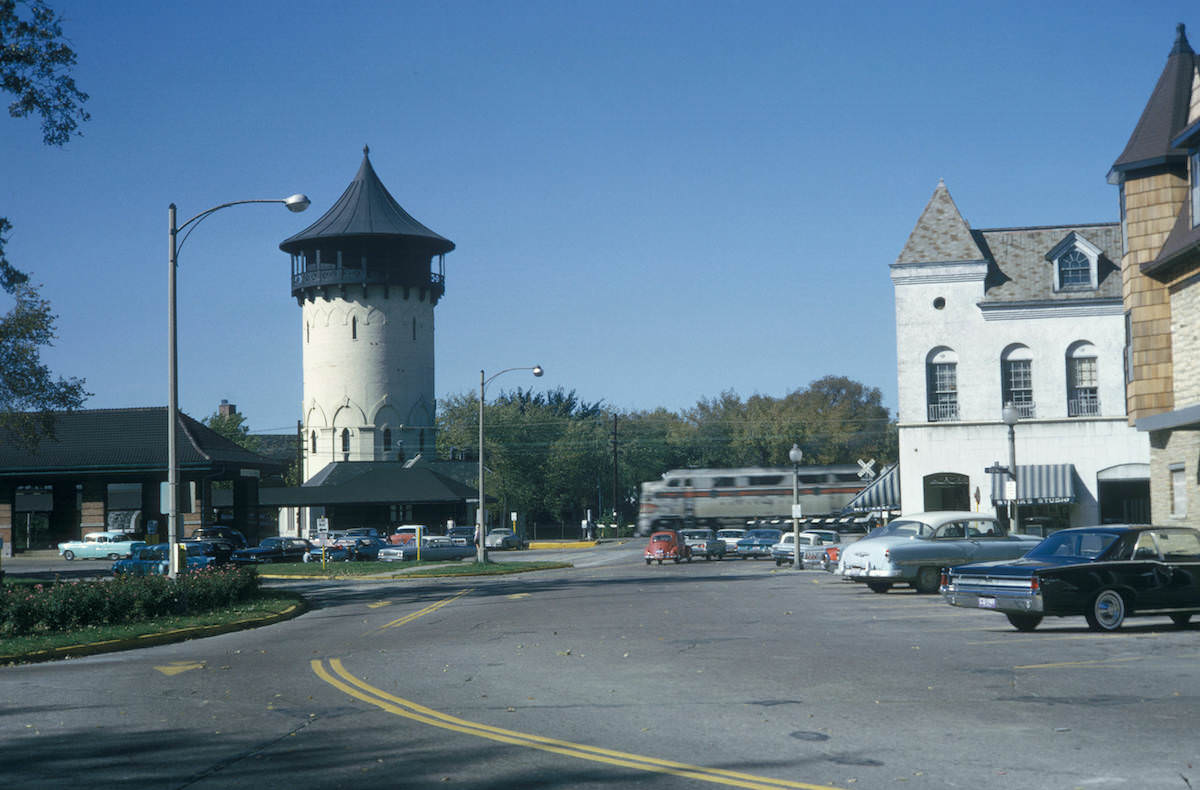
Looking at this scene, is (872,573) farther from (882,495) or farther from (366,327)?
(366,327)

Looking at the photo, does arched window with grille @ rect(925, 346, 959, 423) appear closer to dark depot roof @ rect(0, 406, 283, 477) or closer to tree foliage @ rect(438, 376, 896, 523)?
dark depot roof @ rect(0, 406, 283, 477)

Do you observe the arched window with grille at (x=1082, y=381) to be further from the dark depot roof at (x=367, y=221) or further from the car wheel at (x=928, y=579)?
the dark depot roof at (x=367, y=221)

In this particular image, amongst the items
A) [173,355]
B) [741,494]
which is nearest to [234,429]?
[741,494]

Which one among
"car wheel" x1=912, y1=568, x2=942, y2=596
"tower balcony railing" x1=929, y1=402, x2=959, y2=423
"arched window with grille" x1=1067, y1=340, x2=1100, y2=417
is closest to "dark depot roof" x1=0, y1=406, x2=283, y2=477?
"tower balcony railing" x1=929, y1=402, x2=959, y2=423

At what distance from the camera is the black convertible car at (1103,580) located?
15539 mm

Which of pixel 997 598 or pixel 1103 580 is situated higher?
pixel 1103 580

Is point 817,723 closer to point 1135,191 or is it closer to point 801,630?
point 801,630

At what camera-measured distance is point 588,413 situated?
410ft

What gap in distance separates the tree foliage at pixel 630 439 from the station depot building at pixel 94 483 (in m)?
30.3

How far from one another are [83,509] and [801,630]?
56491mm

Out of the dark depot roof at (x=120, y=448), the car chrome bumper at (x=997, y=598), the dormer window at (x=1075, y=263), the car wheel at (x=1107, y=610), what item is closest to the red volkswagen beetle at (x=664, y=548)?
the dormer window at (x=1075, y=263)

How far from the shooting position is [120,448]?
64.5 m

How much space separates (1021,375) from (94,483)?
47.8 m

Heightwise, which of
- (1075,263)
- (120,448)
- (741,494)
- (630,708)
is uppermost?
(1075,263)
